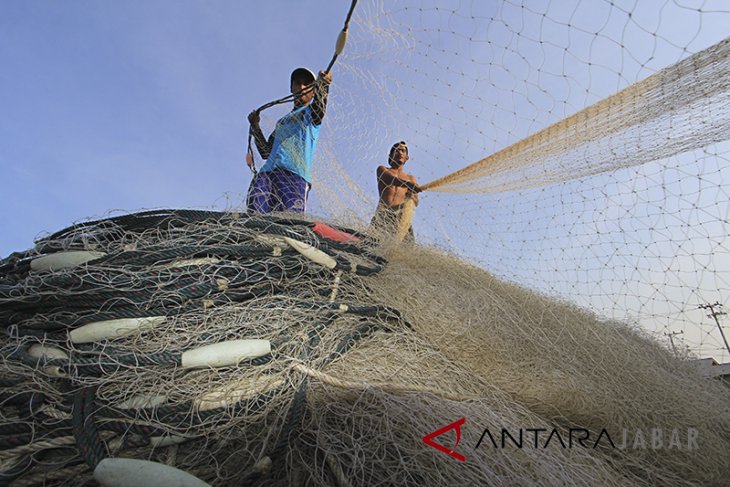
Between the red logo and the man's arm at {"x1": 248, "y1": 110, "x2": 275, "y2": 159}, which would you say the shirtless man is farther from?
the red logo

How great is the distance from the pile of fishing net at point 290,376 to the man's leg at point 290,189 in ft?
4.04

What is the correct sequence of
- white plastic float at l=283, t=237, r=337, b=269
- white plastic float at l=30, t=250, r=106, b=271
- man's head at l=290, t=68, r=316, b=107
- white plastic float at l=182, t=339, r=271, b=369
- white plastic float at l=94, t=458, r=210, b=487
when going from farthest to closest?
man's head at l=290, t=68, r=316, b=107 → white plastic float at l=283, t=237, r=337, b=269 → white plastic float at l=30, t=250, r=106, b=271 → white plastic float at l=182, t=339, r=271, b=369 → white plastic float at l=94, t=458, r=210, b=487

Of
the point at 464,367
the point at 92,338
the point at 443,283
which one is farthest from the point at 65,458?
the point at 443,283

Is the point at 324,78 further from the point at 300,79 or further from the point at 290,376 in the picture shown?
the point at 290,376

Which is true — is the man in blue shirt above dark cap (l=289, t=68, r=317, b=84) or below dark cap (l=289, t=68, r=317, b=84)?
below

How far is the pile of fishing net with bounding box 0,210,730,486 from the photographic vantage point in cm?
98

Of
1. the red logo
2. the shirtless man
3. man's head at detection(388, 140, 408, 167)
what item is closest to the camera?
the red logo

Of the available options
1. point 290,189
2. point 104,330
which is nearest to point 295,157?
point 290,189

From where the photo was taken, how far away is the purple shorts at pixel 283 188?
284 cm

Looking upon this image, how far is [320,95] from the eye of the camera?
2889 mm

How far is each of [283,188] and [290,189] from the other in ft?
0.18

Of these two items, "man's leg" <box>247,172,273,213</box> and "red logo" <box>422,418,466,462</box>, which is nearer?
"red logo" <box>422,418,466,462</box>

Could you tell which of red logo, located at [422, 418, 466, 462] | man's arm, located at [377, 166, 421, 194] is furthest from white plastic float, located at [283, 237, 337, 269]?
man's arm, located at [377, 166, 421, 194]

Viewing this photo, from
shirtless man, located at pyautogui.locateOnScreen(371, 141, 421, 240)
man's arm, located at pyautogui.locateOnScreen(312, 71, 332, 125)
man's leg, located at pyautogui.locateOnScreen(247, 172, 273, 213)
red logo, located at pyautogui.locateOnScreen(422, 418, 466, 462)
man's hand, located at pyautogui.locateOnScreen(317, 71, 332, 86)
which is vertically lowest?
red logo, located at pyautogui.locateOnScreen(422, 418, 466, 462)
